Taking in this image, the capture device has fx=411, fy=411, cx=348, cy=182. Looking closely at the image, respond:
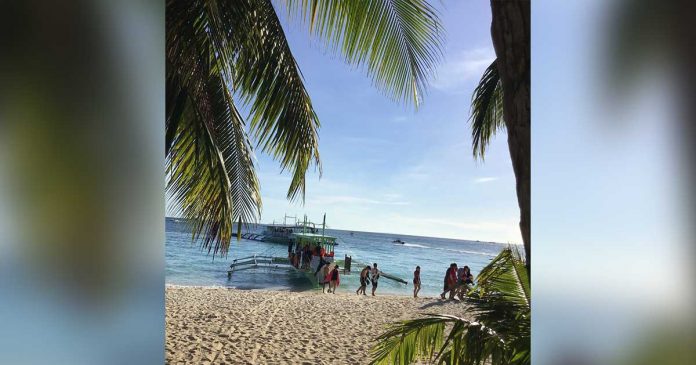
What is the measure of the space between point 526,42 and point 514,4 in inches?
5.9

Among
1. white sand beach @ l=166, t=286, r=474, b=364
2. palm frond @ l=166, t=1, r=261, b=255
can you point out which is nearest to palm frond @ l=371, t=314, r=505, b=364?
palm frond @ l=166, t=1, r=261, b=255

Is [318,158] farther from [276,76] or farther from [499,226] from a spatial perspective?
[499,226]

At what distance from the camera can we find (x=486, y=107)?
11.2ft

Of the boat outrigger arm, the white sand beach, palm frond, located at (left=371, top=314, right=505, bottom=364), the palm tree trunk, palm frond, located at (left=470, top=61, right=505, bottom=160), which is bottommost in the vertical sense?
the boat outrigger arm

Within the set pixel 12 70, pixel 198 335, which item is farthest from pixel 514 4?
pixel 198 335

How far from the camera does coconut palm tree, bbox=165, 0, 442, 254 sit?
2.10 meters

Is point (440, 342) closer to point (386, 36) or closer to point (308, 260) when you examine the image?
point (386, 36)

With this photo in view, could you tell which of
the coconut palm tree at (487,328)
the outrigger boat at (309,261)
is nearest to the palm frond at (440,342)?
the coconut palm tree at (487,328)

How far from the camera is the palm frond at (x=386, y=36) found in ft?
7.30

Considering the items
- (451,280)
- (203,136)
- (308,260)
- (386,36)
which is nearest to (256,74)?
(203,136)

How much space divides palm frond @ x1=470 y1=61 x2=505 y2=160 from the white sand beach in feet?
12.0

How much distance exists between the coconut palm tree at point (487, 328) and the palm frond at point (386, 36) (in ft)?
4.06

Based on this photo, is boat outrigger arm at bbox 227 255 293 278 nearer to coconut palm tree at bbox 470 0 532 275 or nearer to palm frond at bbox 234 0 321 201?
palm frond at bbox 234 0 321 201

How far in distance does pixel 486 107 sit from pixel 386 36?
1358 mm
